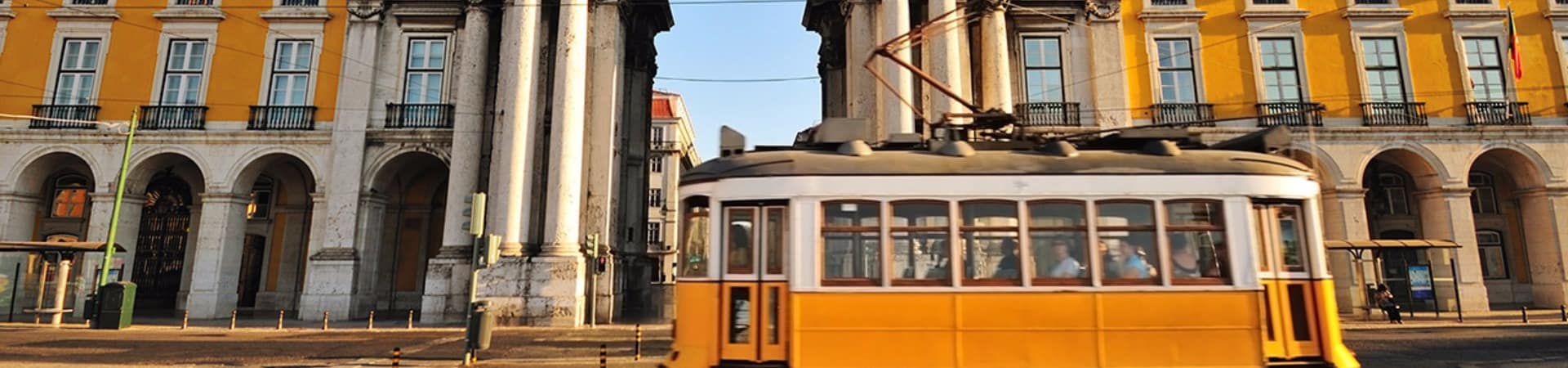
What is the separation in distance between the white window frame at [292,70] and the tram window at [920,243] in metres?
23.4

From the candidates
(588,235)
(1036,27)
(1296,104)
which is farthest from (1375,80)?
(588,235)

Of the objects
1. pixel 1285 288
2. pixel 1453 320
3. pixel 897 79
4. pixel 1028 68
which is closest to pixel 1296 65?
pixel 1028 68

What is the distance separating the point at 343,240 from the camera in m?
22.7

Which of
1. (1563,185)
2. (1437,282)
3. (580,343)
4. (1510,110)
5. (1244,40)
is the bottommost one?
(580,343)

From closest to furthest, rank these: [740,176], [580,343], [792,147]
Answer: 1. [740,176]
2. [792,147]
3. [580,343]

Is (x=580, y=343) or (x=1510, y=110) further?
(x=1510, y=110)

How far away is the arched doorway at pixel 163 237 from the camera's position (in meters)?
26.5

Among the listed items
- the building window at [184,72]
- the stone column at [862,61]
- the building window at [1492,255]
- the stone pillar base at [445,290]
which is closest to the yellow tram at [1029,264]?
the stone pillar base at [445,290]

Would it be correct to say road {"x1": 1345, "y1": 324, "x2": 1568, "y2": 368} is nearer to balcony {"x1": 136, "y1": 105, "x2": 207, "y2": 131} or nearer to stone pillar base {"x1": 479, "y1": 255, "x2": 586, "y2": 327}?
stone pillar base {"x1": 479, "y1": 255, "x2": 586, "y2": 327}

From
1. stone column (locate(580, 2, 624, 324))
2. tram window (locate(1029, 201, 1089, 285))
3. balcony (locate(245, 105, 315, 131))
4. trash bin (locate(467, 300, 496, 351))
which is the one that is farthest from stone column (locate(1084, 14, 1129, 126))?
balcony (locate(245, 105, 315, 131))

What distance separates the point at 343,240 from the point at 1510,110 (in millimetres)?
34912

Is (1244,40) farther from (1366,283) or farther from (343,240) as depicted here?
(343,240)

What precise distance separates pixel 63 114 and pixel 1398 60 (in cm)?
4125

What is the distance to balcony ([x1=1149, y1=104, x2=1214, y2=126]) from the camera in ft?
77.3
